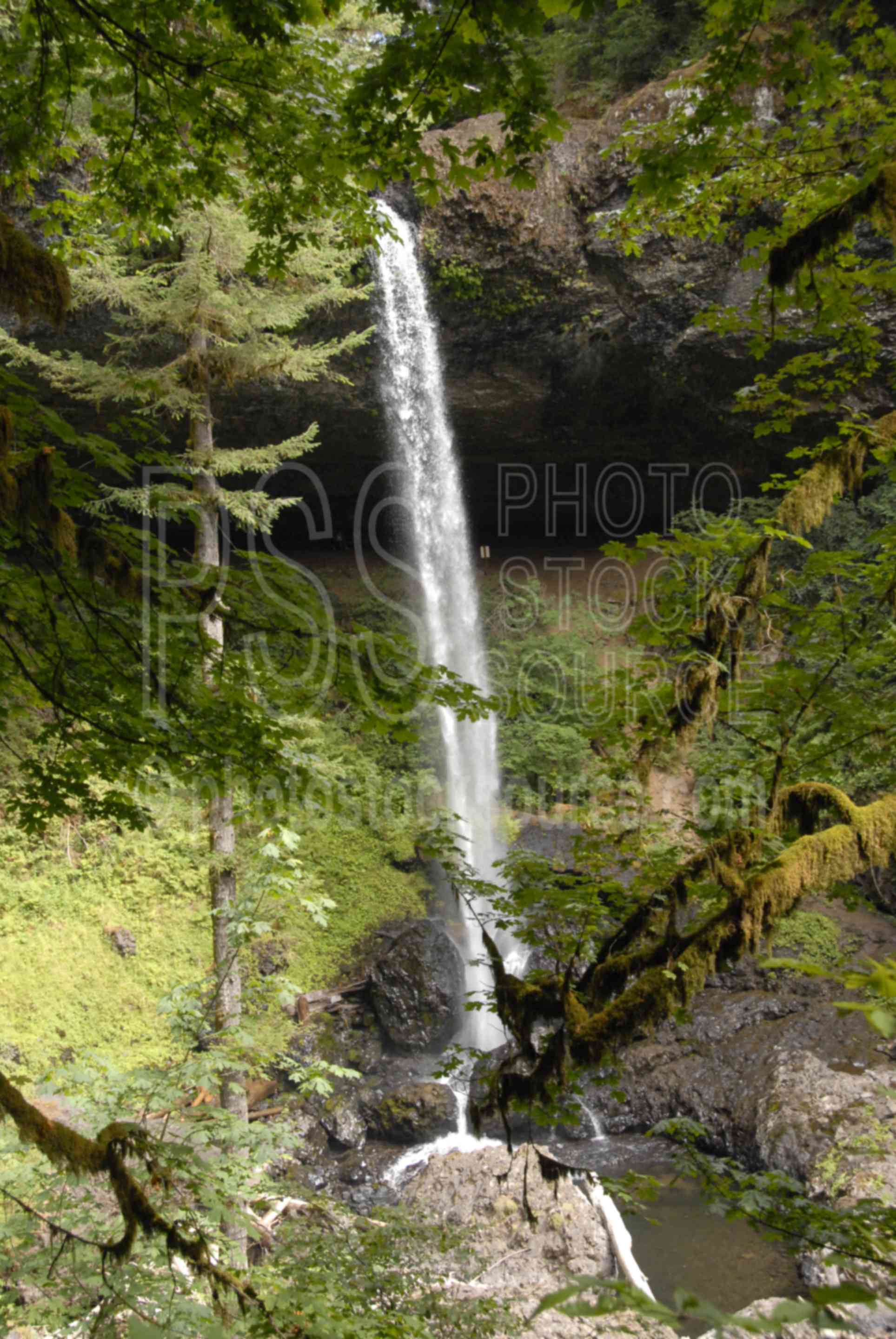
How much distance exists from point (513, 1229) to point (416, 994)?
4.02m

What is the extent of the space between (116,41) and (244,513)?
15.1 ft

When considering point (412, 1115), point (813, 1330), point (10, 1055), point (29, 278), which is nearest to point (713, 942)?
point (29, 278)

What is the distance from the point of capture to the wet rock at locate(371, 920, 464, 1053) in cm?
981

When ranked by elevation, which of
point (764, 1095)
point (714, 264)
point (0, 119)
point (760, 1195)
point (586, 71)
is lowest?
point (764, 1095)

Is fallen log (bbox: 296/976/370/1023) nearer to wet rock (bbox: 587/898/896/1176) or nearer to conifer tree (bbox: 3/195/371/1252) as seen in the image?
wet rock (bbox: 587/898/896/1176)

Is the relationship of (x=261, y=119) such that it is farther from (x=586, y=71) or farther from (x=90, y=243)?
(x=586, y=71)

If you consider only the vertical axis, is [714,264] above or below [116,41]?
above

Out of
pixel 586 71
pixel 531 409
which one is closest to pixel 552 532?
pixel 531 409

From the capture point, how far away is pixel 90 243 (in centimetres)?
441

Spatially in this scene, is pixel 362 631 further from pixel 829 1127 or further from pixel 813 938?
pixel 813 938

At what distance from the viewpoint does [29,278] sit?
2420mm

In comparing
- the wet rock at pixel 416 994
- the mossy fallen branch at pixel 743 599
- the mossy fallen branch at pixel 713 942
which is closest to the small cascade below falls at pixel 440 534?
the wet rock at pixel 416 994

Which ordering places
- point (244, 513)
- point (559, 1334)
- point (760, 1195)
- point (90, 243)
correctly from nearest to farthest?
1. point (760, 1195)
2. point (90, 243)
3. point (559, 1334)
4. point (244, 513)

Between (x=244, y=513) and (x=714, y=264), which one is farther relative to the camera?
(x=714, y=264)
